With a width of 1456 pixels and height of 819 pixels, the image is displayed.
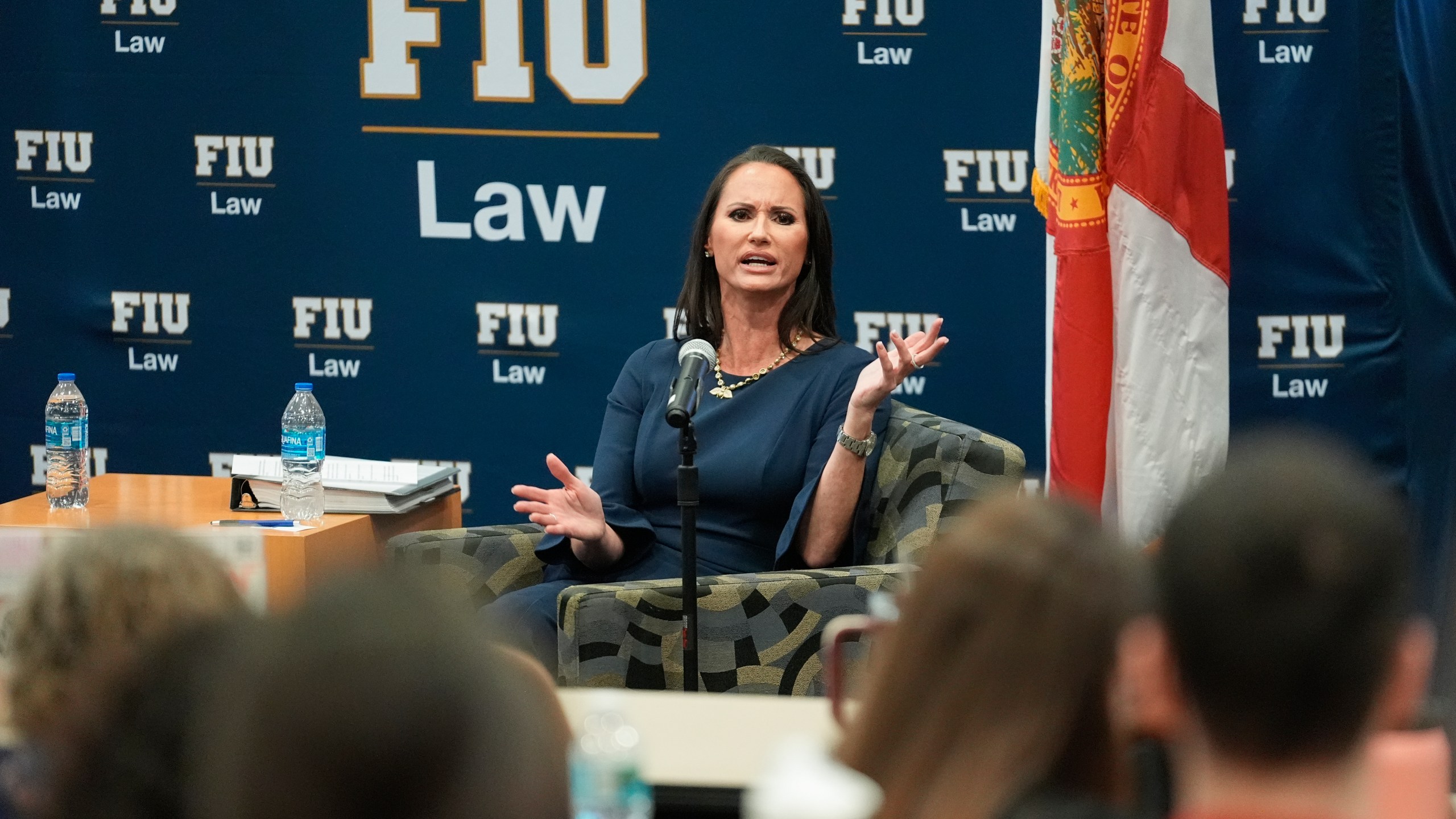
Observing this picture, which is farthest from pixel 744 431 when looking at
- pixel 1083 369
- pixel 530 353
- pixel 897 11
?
pixel 897 11

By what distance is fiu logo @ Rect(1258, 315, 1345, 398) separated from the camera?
362 centimetres

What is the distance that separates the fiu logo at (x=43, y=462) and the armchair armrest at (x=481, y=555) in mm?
1509

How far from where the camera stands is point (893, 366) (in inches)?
108

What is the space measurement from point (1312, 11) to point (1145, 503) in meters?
1.33

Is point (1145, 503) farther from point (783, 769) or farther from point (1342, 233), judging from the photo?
point (783, 769)

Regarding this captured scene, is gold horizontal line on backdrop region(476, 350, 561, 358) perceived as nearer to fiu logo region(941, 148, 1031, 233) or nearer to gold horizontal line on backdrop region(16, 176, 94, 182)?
fiu logo region(941, 148, 1031, 233)

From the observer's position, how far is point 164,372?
4.15 m

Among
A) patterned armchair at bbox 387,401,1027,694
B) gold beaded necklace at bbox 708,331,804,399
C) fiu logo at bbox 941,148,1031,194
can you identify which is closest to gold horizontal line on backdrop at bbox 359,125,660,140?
fiu logo at bbox 941,148,1031,194

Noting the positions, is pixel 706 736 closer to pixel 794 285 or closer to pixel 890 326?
pixel 794 285

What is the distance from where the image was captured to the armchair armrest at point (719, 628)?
265 cm

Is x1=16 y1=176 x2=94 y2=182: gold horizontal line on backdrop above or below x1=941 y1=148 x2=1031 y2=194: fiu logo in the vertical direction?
above

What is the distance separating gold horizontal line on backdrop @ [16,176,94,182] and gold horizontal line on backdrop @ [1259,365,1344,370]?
3.18 meters

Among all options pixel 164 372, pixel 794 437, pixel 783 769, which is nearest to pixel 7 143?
pixel 164 372

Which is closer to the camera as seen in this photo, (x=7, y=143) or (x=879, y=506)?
(x=879, y=506)
